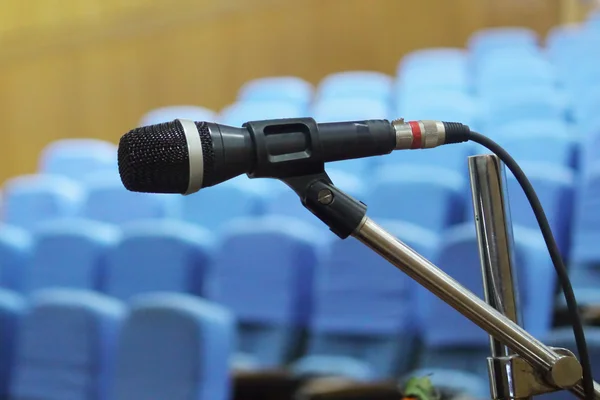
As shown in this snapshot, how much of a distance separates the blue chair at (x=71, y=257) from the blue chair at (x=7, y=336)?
0.33ft

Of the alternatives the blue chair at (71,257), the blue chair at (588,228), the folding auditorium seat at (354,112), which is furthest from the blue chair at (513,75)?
the blue chair at (71,257)

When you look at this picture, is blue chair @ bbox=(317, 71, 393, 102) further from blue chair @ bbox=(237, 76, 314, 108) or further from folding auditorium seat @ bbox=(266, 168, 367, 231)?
folding auditorium seat @ bbox=(266, 168, 367, 231)

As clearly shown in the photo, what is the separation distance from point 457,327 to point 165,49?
108 centimetres

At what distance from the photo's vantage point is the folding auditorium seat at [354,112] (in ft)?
3.04

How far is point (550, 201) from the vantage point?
63 cm

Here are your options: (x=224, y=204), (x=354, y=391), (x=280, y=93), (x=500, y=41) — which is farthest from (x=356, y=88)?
(x=354, y=391)

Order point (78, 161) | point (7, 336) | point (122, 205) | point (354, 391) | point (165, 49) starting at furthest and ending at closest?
point (165, 49)
point (78, 161)
point (122, 205)
point (7, 336)
point (354, 391)

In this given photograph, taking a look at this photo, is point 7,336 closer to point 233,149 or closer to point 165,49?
point 233,149

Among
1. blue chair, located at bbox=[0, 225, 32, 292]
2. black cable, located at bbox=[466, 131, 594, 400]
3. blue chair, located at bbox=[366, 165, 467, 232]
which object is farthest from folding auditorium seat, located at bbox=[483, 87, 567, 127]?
black cable, located at bbox=[466, 131, 594, 400]

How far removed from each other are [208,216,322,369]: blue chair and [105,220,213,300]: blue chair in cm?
3

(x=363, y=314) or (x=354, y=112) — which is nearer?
(x=363, y=314)

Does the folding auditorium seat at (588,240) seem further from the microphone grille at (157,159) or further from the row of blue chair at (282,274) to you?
the microphone grille at (157,159)

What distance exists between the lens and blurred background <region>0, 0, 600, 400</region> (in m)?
0.54

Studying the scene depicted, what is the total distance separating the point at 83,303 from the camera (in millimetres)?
594
